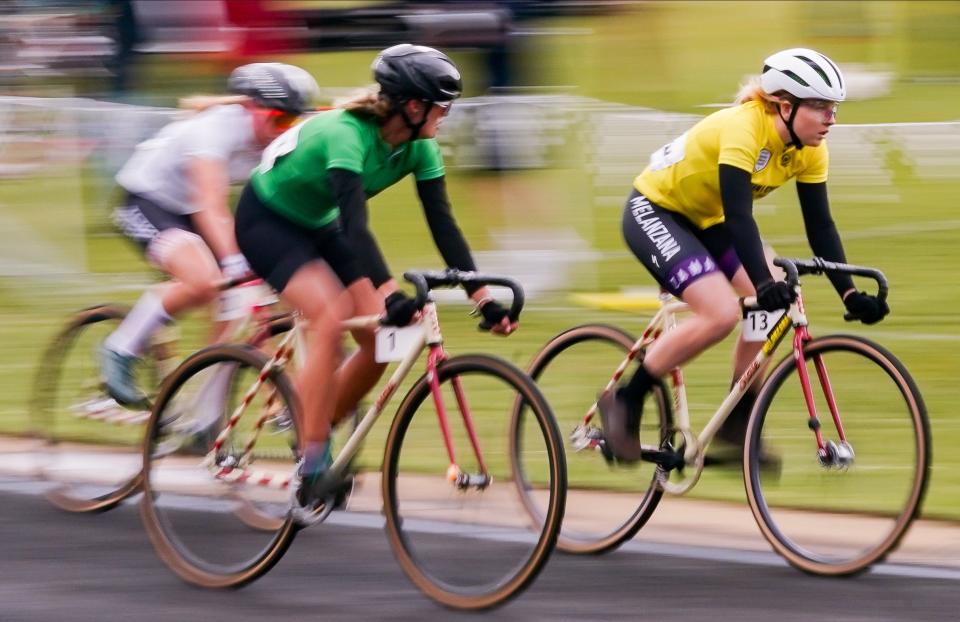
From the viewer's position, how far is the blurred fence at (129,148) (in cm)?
1120

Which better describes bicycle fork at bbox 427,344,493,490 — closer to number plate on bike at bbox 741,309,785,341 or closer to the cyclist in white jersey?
number plate on bike at bbox 741,309,785,341

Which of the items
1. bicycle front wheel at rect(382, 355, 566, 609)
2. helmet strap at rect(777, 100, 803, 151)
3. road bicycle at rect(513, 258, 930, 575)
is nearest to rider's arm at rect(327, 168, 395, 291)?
bicycle front wheel at rect(382, 355, 566, 609)

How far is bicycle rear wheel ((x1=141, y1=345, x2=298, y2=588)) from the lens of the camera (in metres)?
5.92

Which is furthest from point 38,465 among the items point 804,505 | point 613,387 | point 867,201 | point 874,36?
point 874,36

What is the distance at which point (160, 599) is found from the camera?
5.75m

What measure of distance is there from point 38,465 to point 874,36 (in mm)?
19139

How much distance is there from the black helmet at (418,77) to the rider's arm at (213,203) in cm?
158

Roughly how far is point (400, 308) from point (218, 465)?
114 centimetres

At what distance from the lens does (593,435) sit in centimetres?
658

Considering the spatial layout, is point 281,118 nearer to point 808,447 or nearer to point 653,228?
point 653,228

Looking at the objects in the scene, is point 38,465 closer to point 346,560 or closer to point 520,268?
point 346,560

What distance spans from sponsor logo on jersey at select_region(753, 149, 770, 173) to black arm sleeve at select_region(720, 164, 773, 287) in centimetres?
13

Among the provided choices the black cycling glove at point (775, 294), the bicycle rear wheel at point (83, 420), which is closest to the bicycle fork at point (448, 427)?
the black cycling glove at point (775, 294)

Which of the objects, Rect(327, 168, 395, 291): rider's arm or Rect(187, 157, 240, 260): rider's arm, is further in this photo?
Rect(187, 157, 240, 260): rider's arm
